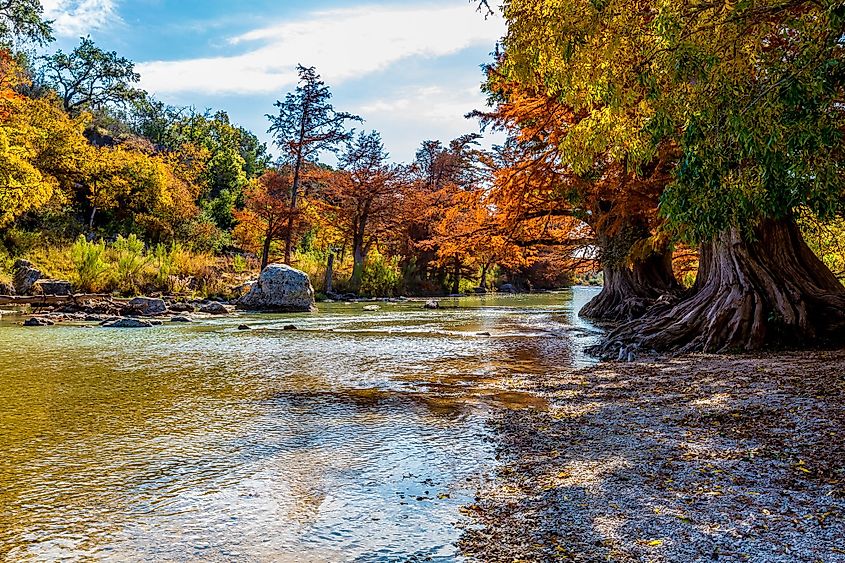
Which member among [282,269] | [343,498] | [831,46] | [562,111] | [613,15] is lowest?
[343,498]

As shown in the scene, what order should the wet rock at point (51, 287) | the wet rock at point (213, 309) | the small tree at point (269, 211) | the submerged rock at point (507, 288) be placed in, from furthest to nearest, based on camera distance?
the submerged rock at point (507, 288)
the small tree at point (269, 211)
the wet rock at point (51, 287)
the wet rock at point (213, 309)

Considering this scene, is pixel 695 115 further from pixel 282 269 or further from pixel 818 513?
pixel 282 269

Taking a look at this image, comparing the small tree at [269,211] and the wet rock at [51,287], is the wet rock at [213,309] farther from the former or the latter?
the small tree at [269,211]

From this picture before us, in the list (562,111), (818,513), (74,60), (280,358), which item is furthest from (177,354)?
(74,60)

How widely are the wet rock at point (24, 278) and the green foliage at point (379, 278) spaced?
1531cm

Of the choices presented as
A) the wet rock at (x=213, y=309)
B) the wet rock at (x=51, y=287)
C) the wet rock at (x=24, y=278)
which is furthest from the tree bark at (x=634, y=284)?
the wet rock at (x=24, y=278)

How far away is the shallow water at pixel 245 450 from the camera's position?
9.88 ft

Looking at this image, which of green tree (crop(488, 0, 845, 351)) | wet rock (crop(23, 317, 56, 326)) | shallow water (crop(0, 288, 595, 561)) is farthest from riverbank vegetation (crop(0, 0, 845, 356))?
wet rock (crop(23, 317, 56, 326))

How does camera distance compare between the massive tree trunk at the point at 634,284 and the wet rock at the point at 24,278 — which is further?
the wet rock at the point at 24,278

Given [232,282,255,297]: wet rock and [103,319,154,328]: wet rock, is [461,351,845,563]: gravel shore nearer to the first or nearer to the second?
[103,319,154,328]: wet rock

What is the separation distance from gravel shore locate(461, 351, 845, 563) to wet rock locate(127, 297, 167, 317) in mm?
14377

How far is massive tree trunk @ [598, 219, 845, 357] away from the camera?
934cm

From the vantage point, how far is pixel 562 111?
1545 centimetres

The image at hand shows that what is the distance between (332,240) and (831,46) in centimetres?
3541
